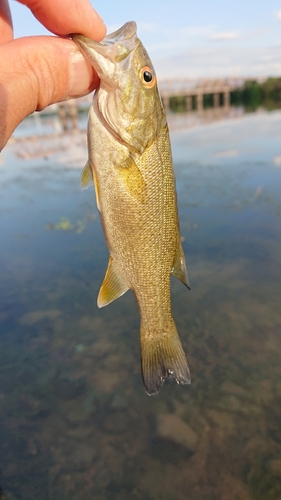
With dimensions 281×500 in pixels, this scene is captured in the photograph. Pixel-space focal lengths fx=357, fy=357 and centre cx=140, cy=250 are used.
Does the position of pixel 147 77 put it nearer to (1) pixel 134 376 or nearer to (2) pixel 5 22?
(2) pixel 5 22

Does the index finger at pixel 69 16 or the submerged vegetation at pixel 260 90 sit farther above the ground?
the index finger at pixel 69 16

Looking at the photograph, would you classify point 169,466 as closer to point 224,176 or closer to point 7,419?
point 7,419

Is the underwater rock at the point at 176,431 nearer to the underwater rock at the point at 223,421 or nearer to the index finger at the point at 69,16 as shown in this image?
the underwater rock at the point at 223,421

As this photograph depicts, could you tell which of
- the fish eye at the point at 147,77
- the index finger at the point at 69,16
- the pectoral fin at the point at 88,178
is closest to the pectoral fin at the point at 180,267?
the pectoral fin at the point at 88,178

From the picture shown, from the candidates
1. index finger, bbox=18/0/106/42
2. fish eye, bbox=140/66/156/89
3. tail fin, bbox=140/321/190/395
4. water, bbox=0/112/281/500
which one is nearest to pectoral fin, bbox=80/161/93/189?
fish eye, bbox=140/66/156/89

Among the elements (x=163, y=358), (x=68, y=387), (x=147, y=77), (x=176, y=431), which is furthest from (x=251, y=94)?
(x=163, y=358)

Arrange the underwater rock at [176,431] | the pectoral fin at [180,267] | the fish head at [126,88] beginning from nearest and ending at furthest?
the fish head at [126,88]
the pectoral fin at [180,267]
the underwater rock at [176,431]
